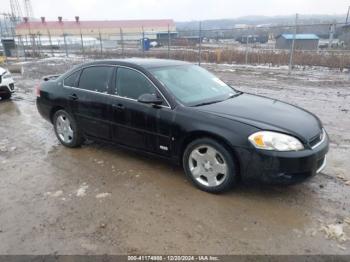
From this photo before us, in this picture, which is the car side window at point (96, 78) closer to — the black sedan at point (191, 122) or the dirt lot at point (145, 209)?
the black sedan at point (191, 122)

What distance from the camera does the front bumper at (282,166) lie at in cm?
337

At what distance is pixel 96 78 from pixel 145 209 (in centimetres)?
Answer: 237

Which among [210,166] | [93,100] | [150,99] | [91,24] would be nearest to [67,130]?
[93,100]

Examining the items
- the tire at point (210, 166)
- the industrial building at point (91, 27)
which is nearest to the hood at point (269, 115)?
the tire at point (210, 166)

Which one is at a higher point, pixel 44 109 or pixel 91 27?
pixel 91 27

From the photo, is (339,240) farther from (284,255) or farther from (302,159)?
(302,159)

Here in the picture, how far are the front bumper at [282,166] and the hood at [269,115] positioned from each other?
0.23 m

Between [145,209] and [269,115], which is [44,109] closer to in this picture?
[145,209]

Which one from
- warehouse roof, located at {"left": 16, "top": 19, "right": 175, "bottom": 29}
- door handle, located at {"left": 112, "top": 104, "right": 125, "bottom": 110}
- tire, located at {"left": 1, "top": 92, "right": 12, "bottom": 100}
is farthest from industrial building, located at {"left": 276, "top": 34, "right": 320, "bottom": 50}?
warehouse roof, located at {"left": 16, "top": 19, "right": 175, "bottom": 29}

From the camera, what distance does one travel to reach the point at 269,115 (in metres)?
3.82

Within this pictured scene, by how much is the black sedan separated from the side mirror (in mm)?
13

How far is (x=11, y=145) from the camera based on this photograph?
577 cm

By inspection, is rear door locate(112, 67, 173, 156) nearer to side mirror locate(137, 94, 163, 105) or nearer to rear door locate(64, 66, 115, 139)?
side mirror locate(137, 94, 163, 105)

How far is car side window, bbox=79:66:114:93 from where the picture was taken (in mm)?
4793
